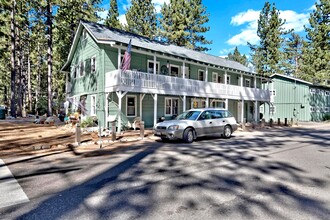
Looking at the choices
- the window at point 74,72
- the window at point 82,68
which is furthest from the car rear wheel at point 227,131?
the window at point 74,72

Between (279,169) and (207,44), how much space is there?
117 ft

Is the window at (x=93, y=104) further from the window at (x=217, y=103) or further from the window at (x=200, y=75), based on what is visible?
the window at (x=217, y=103)

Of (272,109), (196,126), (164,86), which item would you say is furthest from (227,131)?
(272,109)

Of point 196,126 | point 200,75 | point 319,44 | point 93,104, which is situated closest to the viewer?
point 196,126

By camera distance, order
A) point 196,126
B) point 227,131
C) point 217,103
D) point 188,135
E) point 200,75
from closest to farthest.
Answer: point 188,135 < point 196,126 < point 227,131 < point 200,75 < point 217,103

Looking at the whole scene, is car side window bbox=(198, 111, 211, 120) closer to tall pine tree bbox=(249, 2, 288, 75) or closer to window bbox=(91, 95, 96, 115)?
window bbox=(91, 95, 96, 115)

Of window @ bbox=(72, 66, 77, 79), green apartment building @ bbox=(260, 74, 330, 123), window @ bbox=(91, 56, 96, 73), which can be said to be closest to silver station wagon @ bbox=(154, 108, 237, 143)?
window @ bbox=(91, 56, 96, 73)

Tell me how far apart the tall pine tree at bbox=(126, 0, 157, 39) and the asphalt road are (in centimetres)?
3290

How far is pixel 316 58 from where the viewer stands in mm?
34375

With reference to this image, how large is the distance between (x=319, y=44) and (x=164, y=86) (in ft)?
103

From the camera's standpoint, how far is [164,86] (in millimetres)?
16359

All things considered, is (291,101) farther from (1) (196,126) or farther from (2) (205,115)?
(1) (196,126)

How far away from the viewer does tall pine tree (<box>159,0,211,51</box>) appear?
3491 cm

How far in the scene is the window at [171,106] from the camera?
19.2 meters
